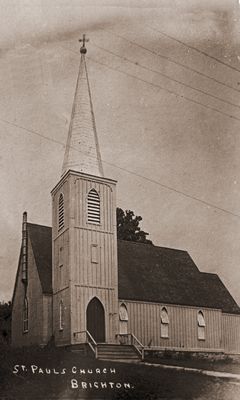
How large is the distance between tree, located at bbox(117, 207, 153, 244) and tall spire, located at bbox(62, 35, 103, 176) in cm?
106

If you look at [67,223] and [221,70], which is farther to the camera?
[67,223]

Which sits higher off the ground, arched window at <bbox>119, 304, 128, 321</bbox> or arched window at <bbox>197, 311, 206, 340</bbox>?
arched window at <bbox>119, 304, 128, 321</bbox>

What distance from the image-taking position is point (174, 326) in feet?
45.9

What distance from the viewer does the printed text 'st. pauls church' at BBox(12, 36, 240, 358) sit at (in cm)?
1262

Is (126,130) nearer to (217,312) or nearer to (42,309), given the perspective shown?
(42,309)

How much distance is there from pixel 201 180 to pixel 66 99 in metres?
2.98

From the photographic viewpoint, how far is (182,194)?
1226 cm

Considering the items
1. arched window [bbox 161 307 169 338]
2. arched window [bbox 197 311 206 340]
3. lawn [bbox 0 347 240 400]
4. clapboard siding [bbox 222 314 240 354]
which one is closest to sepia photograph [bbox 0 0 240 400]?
lawn [bbox 0 347 240 400]

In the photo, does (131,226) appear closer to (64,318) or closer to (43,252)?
(43,252)

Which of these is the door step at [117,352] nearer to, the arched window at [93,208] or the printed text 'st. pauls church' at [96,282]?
the printed text 'st. pauls church' at [96,282]

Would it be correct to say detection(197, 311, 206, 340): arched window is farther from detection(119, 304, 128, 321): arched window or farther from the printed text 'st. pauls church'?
detection(119, 304, 128, 321): arched window

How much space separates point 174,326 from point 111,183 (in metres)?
3.57

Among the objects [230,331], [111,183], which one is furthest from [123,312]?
[230,331]

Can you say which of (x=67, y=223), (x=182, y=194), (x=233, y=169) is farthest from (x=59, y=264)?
(x=233, y=169)
